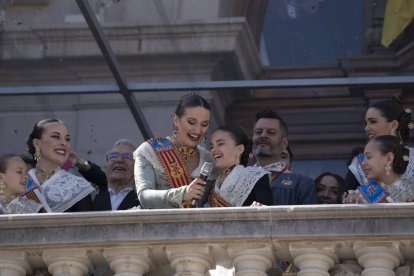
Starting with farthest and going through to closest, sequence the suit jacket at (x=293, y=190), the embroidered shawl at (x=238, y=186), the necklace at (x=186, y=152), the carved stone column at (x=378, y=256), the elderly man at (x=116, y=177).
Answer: the elderly man at (x=116, y=177), the suit jacket at (x=293, y=190), the necklace at (x=186, y=152), the embroidered shawl at (x=238, y=186), the carved stone column at (x=378, y=256)

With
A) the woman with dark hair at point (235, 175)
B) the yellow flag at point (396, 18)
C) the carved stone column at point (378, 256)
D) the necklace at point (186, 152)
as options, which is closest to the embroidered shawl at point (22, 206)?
the necklace at point (186, 152)

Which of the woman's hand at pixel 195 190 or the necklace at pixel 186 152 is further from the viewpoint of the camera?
the necklace at pixel 186 152

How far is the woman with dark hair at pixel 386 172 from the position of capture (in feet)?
40.8

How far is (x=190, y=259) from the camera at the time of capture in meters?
11.9

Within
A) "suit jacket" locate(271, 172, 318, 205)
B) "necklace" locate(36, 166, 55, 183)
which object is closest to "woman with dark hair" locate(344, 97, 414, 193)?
"suit jacket" locate(271, 172, 318, 205)

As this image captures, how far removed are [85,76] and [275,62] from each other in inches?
72.4

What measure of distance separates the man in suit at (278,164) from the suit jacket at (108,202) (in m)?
0.85

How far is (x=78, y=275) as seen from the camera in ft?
39.3

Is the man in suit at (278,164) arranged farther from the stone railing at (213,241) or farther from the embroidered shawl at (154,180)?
the stone railing at (213,241)

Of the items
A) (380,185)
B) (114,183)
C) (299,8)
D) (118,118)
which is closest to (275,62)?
(299,8)

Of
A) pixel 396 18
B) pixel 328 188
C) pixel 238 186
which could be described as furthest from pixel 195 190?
pixel 396 18

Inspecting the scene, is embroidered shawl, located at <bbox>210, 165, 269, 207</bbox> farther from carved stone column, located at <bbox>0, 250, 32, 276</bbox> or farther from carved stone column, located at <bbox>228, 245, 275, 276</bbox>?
carved stone column, located at <bbox>0, 250, 32, 276</bbox>

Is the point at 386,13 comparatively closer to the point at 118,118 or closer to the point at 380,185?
the point at 118,118

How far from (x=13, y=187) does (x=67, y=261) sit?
1006 mm
